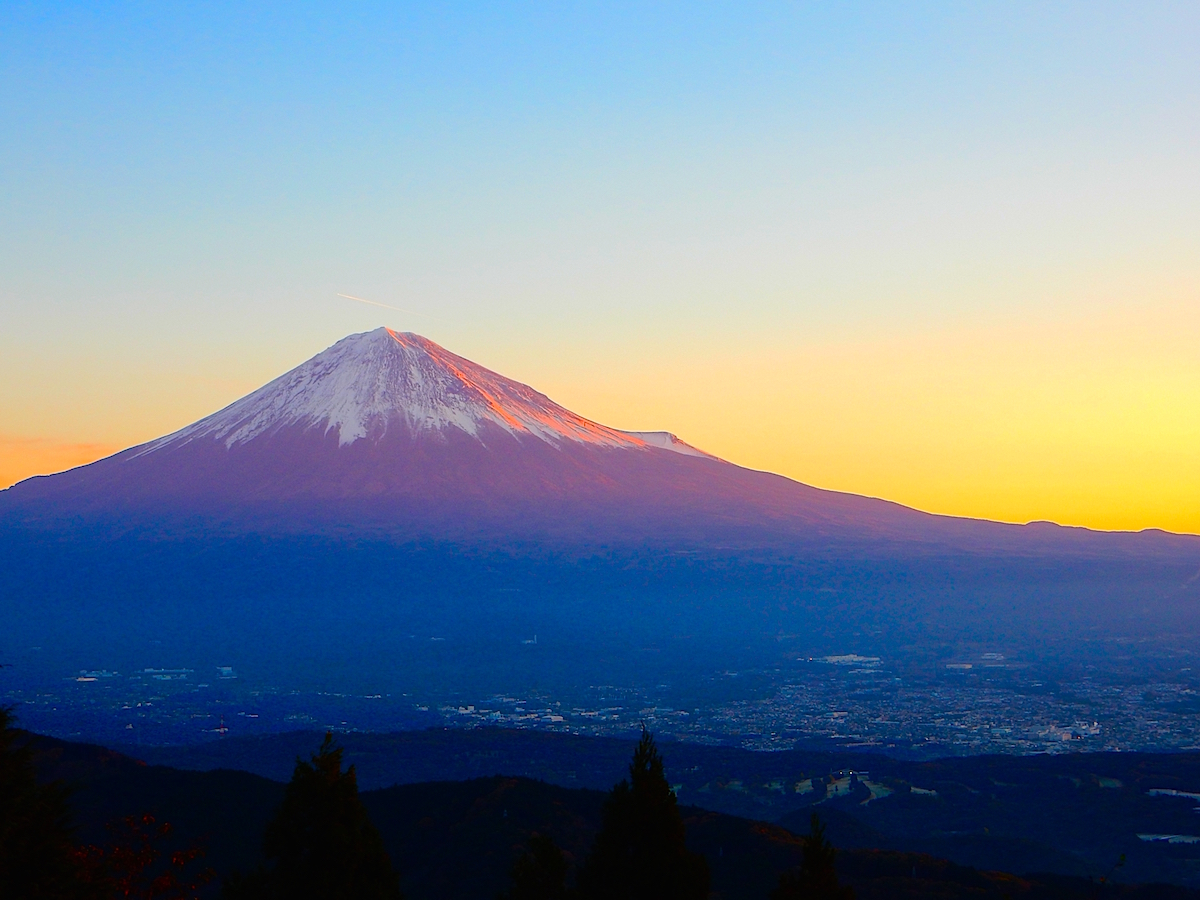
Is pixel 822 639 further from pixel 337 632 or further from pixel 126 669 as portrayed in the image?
pixel 126 669

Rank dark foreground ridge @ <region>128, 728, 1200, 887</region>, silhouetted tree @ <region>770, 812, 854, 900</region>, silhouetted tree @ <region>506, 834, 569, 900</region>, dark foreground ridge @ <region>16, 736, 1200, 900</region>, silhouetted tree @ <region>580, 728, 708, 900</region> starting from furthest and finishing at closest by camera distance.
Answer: dark foreground ridge @ <region>128, 728, 1200, 887</region>, dark foreground ridge @ <region>16, 736, 1200, 900</region>, silhouetted tree @ <region>506, 834, 569, 900</region>, silhouetted tree @ <region>580, 728, 708, 900</region>, silhouetted tree @ <region>770, 812, 854, 900</region>

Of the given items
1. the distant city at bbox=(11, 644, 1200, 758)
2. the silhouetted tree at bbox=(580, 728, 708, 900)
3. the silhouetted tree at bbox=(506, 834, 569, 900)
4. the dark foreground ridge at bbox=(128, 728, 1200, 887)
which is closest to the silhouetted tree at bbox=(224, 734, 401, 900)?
the silhouetted tree at bbox=(506, 834, 569, 900)

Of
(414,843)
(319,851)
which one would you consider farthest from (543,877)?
(414,843)

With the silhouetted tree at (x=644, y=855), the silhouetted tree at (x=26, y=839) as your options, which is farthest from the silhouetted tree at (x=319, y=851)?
the silhouetted tree at (x=26, y=839)

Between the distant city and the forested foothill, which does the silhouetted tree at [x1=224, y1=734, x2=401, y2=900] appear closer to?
the forested foothill

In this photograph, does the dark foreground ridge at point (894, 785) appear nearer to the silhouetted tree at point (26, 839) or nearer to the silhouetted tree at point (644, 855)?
the silhouetted tree at point (644, 855)

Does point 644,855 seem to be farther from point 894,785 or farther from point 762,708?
point 762,708

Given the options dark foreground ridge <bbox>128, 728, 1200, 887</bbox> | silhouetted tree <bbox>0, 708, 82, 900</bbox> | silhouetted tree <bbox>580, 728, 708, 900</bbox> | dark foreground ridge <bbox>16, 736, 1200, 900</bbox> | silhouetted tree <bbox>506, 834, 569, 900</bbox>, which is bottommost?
dark foreground ridge <bbox>128, 728, 1200, 887</bbox>

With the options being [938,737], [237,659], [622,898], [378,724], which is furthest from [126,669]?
[622,898]

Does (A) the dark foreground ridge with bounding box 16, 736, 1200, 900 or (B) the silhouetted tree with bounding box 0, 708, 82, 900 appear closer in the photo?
(B) the silhouetted tree with bounding box 0, 708, 82, 900
